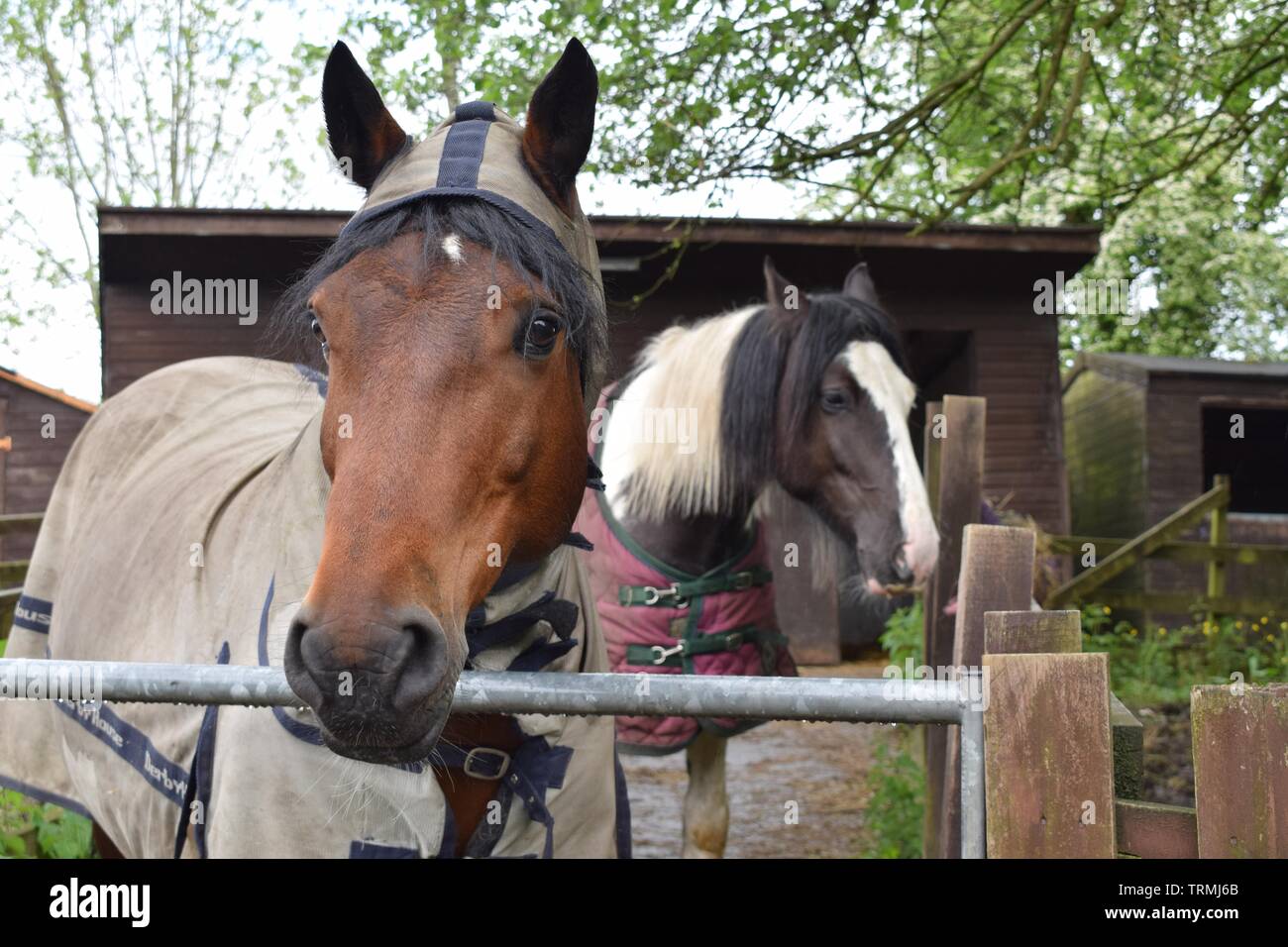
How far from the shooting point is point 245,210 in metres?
8.62

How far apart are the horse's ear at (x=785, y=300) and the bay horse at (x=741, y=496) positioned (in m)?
0.01

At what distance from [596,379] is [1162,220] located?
57.8 ft

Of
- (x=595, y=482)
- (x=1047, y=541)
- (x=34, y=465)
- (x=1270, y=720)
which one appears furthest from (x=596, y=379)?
(x=34, y=465)

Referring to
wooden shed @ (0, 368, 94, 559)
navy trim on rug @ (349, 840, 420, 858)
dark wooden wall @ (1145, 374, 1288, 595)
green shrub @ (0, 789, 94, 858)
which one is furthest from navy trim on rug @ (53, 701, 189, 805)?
dark wooden wall @ (1145, 374, 1288, 595)

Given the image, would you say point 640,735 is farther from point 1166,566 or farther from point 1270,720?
point 1166,566

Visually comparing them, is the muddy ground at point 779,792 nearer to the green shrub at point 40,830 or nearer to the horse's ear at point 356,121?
the green shrub at point 40,830

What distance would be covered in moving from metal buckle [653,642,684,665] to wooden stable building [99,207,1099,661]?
4.92 meters

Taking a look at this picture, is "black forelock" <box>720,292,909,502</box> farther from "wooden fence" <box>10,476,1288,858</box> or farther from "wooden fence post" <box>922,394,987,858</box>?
"wooden fence" <box>10,476,1288,858</box>

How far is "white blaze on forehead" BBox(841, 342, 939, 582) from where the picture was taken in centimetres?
386

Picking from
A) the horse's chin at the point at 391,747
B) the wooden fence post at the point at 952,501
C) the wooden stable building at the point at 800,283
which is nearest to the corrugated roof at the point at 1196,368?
the wooden stable building at the point at 800,283

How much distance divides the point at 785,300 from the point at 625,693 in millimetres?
3150

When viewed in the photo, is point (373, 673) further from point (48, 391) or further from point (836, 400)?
point (48, 391)

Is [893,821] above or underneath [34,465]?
underneath

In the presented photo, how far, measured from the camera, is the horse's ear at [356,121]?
189 cm
